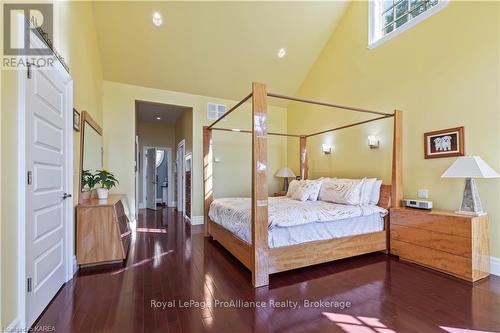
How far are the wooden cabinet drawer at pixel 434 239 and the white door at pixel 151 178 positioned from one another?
271 inches

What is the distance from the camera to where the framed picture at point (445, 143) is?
298 cm

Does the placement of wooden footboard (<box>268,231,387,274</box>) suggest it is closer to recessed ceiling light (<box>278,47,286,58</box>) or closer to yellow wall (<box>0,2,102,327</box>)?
yellow wall (<box>0,2,102,327</box>)

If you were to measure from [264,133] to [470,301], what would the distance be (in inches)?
96.8

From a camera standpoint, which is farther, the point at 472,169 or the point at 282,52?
the point at 282,52

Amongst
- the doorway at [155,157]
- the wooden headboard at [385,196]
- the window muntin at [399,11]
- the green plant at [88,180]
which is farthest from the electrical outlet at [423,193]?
the doorway at [155,157]

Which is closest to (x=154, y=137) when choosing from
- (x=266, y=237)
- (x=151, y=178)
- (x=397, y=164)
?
(x=151, y=178)

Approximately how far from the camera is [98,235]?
9.61 ft

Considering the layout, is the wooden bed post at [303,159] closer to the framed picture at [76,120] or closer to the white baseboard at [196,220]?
the white baseboard at [196,220]

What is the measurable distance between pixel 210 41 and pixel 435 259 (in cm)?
491

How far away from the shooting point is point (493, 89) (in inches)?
107

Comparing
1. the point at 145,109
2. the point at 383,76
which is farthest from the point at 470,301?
the point at 145,109

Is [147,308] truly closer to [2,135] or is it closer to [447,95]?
[2,135]

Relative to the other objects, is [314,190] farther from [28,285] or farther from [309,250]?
[28,285]

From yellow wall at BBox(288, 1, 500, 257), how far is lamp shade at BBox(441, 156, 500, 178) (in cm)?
27
